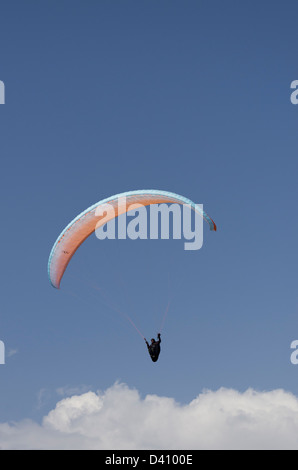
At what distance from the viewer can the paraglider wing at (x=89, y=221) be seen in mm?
51594

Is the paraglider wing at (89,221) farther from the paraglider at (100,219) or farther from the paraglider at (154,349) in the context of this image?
the paraglider at (154,349)

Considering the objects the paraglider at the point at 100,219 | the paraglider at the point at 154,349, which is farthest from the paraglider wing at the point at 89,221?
the paraglider at the point at 154,349

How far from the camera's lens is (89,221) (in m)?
54.4

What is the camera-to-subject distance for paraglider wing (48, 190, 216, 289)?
169ft

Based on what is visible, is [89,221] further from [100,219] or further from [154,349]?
[154,349]

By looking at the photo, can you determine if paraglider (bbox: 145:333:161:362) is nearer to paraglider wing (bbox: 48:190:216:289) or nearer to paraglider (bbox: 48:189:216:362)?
paraglider (bbox: 48:189:216:362)

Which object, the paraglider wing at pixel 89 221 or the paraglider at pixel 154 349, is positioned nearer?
the paraglider wing at pixel 89 221

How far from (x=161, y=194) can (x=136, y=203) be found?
287cm

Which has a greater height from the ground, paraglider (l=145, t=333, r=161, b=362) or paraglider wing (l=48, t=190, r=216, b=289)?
paraglider wing (l=48, t=190, r=216, b=289)

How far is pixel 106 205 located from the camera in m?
53.2

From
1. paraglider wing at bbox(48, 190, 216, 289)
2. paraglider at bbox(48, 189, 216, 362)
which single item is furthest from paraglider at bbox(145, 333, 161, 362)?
paraglider wing at bbox(48, 190, 216, 289)
